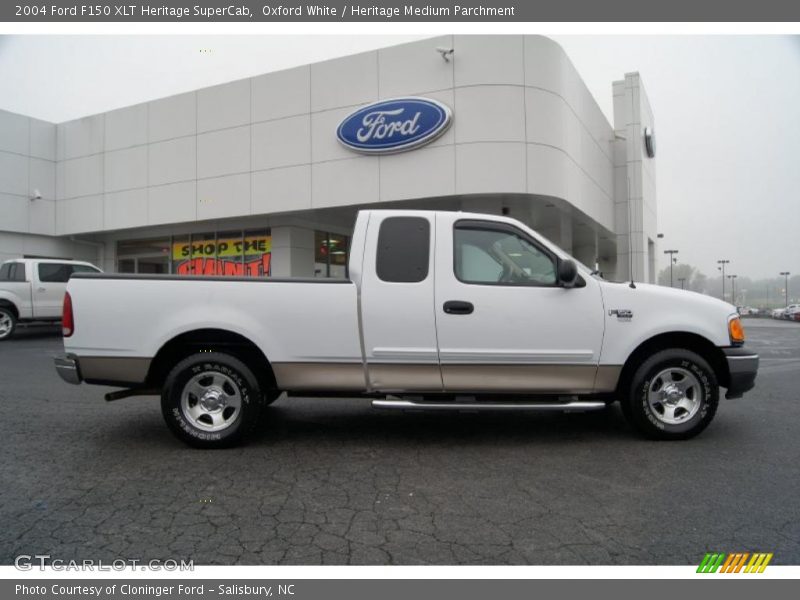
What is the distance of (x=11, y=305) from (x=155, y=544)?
49.1 ft

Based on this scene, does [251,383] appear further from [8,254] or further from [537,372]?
[8,254]

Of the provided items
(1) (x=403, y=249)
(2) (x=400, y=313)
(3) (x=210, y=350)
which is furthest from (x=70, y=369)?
(1) (x=403, y=249)

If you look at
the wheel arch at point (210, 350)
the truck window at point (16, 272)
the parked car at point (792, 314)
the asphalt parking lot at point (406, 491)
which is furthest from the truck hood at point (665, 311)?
the parked car at point (792, 314)

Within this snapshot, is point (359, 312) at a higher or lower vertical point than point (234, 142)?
lower

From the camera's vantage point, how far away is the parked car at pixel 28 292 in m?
14.6

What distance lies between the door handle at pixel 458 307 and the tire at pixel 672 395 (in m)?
1.59

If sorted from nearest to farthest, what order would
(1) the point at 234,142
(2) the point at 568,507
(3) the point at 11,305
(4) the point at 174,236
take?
(2) the point at 568,507 < (3) the point at 11,305 < (1) the point at 234,142 < (4) the point at 174,236

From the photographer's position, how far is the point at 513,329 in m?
4.58

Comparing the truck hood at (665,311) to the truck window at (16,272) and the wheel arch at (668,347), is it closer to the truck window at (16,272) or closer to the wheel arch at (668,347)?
the wheel arch at (668,347)

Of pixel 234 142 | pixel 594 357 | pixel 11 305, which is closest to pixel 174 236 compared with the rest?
pixel 234 142

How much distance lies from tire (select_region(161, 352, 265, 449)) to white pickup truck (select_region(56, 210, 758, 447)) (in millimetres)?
12

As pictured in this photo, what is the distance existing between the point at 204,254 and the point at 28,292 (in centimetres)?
605

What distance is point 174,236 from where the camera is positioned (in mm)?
20500

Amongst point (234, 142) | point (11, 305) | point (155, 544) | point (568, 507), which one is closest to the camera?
point (155, 544)
